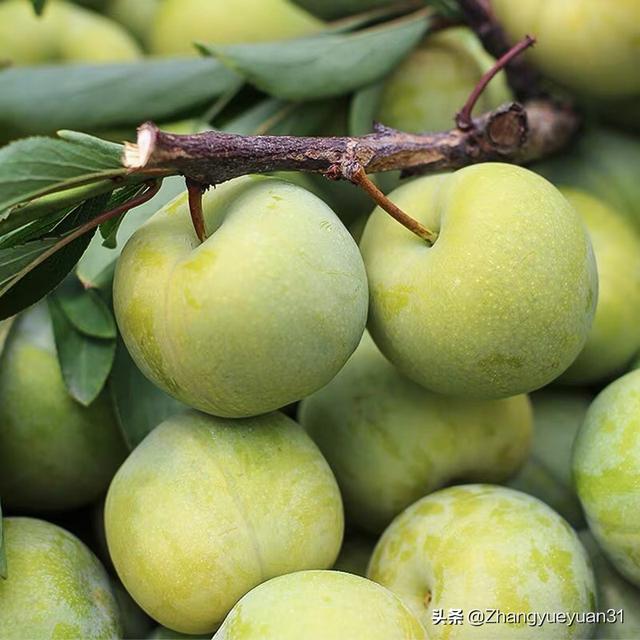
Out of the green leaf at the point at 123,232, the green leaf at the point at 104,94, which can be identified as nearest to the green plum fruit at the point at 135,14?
the green leaf at the point at 104,94

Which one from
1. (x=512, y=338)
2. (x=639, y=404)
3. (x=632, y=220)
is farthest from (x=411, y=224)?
(x=632, y=220)

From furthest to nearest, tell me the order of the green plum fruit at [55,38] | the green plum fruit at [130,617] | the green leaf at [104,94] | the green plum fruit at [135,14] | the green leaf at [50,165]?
the green plum fruit at [135,14], the green plum fruit at [55,38], the green leaf at [104,94], the green plum fruit at [130,617], the green leaf at [50,165]

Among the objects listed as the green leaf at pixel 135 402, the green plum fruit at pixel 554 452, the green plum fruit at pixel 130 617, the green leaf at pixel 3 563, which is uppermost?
the green leaf at pixel 135 402

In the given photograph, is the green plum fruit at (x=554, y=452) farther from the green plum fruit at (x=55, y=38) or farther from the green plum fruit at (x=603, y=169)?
the green plum fruit at (x=55, y=38)

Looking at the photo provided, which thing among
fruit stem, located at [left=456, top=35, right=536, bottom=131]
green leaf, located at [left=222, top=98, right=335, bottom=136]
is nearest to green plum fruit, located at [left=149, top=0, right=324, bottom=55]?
green leaf, located at [left=222, top=98, right=335, bottom=136]

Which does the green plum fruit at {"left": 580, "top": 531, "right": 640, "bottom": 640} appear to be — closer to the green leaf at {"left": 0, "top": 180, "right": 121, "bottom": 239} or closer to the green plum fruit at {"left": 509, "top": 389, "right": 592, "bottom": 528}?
the green plum fruit at {"left": 509, "top": 389, "right": 592, "bottom": 528}

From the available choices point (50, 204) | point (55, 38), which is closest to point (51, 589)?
point (50, 204)
